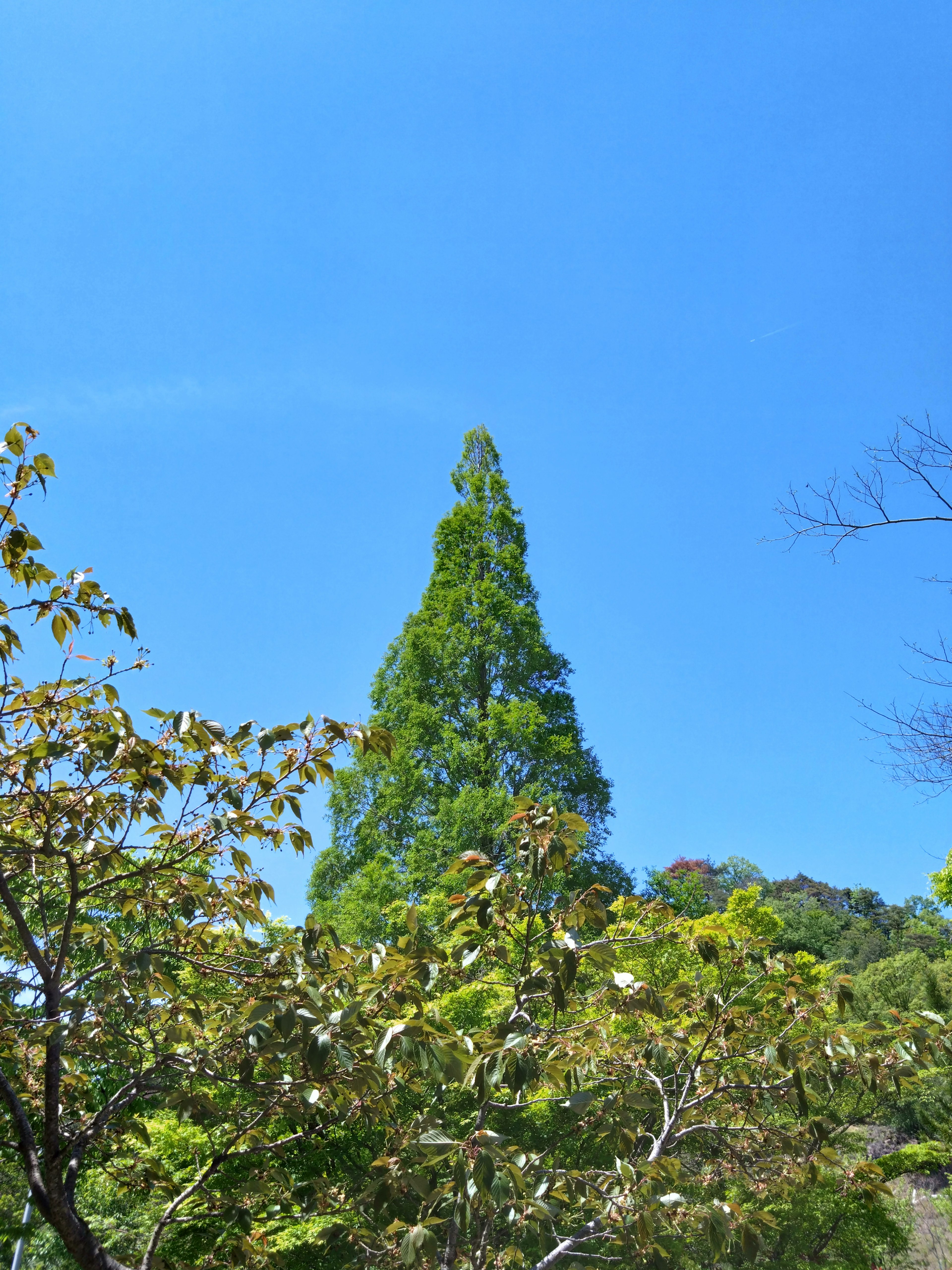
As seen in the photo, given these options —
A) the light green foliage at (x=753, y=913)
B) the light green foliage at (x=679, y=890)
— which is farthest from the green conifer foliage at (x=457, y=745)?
the light green foliage at (x=753, y=913)

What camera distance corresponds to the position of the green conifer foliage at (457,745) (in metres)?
13.0

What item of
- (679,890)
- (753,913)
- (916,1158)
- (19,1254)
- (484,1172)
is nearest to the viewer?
(484,1172)

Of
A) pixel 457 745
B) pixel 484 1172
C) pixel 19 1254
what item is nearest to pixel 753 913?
pixel 457 745

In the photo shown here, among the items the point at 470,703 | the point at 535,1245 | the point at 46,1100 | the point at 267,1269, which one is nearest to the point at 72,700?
the point at 46,1100

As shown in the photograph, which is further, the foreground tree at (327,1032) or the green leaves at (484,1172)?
the foreground tree at (327,1032)

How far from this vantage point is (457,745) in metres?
14.2

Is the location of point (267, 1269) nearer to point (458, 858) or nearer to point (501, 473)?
point (458, 858)

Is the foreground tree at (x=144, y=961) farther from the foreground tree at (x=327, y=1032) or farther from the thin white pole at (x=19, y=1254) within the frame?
the thin white pole at (x=19, y=1254)

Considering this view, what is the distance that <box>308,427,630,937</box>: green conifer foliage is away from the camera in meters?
13.0

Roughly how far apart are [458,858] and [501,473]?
53.4ft

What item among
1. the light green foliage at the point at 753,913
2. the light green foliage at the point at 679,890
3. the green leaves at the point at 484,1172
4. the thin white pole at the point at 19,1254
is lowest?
the thin white pole at the point at 19,1254

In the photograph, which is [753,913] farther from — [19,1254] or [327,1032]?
[327,1032]

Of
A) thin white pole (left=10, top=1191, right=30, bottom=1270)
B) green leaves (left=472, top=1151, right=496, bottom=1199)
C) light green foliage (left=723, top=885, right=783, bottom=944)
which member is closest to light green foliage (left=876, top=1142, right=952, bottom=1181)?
light green foliage (left=723, top=885, right=783, bottom=944)

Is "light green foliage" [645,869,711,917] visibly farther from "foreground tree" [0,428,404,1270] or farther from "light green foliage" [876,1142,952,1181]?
"foreground tree" [0,428,404,1270]
